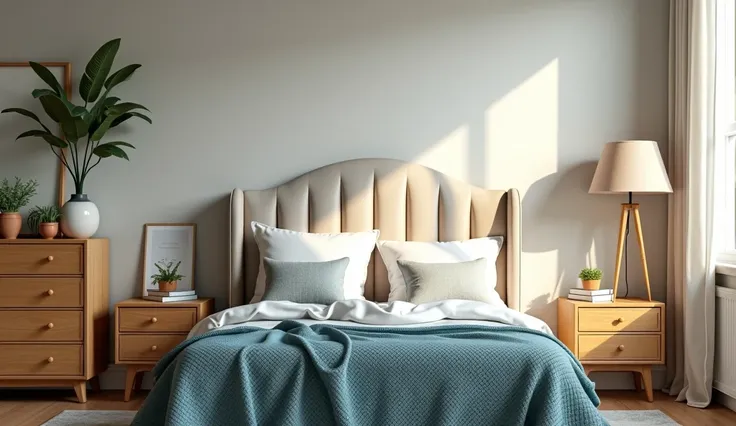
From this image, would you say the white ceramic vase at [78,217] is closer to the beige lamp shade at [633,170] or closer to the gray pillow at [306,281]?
the gray pillow at [306,281]

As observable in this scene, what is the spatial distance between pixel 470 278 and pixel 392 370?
1.30 meters

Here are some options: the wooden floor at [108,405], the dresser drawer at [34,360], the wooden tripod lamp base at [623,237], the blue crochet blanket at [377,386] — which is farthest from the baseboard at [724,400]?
the dresser drawer at [34,360]

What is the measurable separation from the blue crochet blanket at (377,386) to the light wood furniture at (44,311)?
153 centimetres

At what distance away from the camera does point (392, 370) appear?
2.96 meters

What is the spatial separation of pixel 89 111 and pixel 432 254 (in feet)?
7.22

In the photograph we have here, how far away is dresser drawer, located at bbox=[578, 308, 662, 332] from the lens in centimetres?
A: 436

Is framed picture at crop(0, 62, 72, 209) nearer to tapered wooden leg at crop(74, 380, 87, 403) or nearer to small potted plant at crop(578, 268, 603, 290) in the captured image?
tapered wooden leg at crop(74, 380, 87, 403)

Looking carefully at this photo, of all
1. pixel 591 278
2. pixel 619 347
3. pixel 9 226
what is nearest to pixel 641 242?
pixel 591 278

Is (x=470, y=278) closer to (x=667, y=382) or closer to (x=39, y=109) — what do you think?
(x=667, y=382)

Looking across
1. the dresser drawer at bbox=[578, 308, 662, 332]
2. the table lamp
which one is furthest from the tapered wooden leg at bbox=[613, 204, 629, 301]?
the dresser drawer at bbox=[578, 308, 662, 332]

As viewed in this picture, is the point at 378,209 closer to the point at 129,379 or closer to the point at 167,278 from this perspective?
the point at 167,278

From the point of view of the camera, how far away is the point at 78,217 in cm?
441

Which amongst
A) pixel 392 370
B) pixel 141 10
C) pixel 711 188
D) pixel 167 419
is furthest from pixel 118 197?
pixel 711 188

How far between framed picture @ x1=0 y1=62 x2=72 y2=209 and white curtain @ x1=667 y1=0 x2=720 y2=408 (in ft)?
12.1
